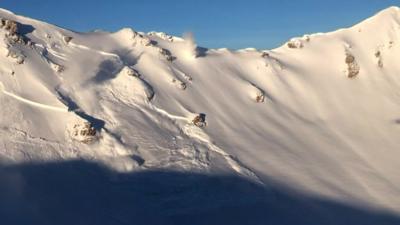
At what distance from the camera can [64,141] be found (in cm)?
1941

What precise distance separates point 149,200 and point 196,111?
281 inches

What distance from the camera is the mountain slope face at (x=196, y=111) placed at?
20016mm

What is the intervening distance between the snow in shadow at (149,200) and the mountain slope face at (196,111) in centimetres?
61

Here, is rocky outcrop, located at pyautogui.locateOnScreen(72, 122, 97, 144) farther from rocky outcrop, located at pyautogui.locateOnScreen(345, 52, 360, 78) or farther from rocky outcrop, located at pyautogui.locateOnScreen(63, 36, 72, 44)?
rocky outcrop, located at pyautogui.locateOnScreen(345, 52, 360, 78)

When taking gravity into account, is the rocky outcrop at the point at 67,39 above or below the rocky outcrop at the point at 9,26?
above

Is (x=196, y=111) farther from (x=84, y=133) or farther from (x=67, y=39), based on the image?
(x=67, y=39)

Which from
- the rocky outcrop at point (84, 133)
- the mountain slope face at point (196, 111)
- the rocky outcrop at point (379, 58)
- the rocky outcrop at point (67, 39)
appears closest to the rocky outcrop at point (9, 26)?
the mountain slope face at point (196, 111)

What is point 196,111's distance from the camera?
968 inches

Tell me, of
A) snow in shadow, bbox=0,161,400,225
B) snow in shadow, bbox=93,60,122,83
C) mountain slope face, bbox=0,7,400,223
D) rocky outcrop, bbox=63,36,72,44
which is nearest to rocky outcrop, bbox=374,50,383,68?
mountain slope face, bbox=0,7,400,223

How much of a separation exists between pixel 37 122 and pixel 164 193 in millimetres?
5109

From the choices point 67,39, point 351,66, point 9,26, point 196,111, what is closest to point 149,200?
point 196,111

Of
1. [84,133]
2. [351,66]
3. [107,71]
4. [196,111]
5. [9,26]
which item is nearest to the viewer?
[84,133]

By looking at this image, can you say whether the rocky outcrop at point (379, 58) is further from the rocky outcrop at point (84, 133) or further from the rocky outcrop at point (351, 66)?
the rocky outcrop at point (84, 133)

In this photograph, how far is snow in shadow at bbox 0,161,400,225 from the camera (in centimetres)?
1605
